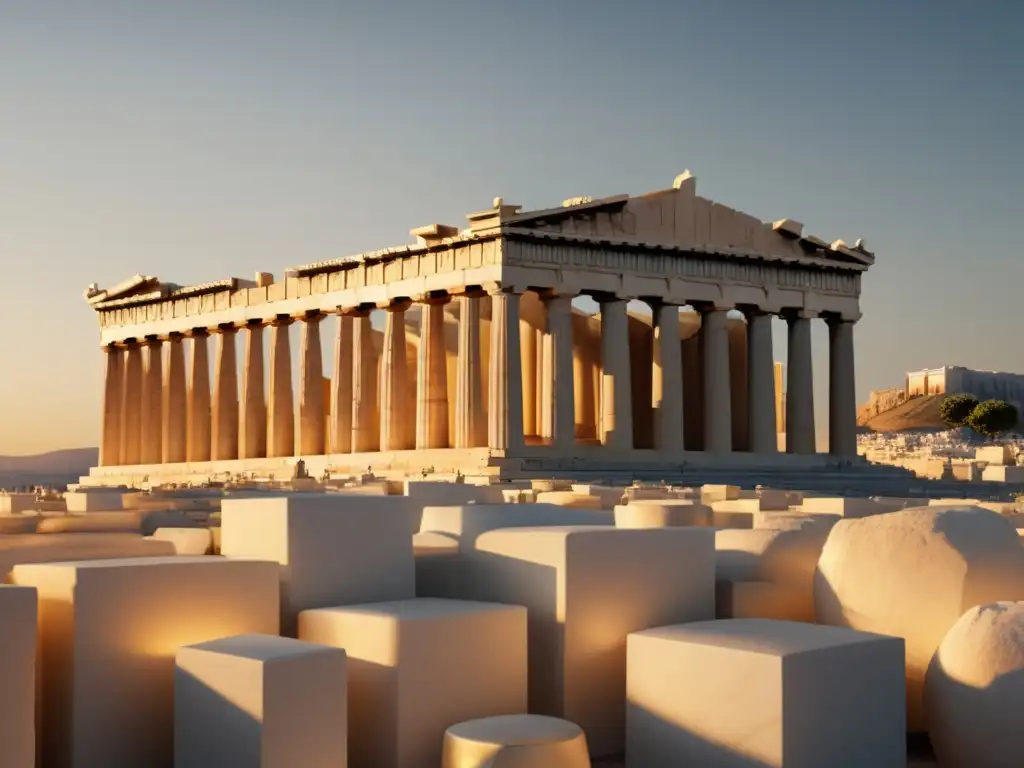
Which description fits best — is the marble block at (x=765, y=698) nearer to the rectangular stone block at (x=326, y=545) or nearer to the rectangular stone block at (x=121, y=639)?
the rectangular stone block at (x=326, y=545)

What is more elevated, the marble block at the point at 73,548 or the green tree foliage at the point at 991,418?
the green tree foliage at the point at 991,418

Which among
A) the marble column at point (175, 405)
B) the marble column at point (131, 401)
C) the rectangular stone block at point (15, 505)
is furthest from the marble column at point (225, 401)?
the rectangular stone block at point (15, 505)

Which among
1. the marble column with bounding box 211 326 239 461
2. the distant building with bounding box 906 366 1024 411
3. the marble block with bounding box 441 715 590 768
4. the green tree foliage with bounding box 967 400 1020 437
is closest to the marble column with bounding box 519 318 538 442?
the marble column with bounding box 211 326 239 461

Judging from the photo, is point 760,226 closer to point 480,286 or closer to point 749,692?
point 480,286

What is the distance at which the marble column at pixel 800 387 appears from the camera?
55.8 meters

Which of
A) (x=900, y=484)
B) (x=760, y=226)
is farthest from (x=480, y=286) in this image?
(x=900, y=484)

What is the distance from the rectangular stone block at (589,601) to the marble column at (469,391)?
1457 inches

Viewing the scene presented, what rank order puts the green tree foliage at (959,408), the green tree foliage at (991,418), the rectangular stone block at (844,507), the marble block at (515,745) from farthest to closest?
the green tree foliage at (959,408), the green tree foliage at (991,418), the rectangular stone block at (844,507), the marble block at (515,745)

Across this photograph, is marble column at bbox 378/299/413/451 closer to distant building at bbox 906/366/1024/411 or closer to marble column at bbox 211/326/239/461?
marble column at bbox 211/326/239/461

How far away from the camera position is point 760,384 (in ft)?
179

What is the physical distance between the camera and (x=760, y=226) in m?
54.2

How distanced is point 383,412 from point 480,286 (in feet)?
26.1

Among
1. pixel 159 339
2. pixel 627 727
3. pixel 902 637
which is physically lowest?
pixel 627 727

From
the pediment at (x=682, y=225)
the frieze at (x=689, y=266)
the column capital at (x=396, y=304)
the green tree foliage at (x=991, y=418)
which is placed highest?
the pediment at (x=682, y=225)
